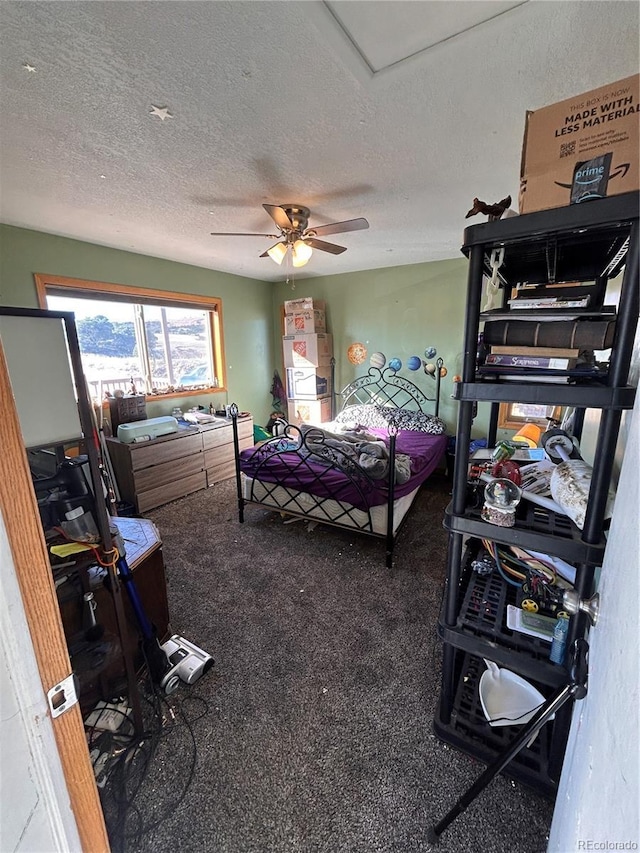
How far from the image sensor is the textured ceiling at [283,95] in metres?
1.05

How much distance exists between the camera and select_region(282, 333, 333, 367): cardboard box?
15.2 feet

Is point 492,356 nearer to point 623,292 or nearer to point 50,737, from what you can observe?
point 623,292

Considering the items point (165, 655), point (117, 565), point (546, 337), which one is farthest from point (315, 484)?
point (546, 337)

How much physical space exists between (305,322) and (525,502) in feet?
13.1

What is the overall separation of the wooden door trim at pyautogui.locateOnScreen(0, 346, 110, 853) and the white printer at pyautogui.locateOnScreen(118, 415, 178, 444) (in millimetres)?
2963

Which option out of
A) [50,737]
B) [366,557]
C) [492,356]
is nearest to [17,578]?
[50,737]

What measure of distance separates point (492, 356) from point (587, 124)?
0.54 metres

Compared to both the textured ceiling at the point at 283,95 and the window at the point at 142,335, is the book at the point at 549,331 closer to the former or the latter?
the textured ceiling at the point at 283,95

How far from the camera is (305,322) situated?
4.66 meters

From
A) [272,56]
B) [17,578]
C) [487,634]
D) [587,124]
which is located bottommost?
[487,634]

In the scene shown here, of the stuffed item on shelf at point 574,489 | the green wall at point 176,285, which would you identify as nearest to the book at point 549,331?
the stuffed item on shelf at point 574,489

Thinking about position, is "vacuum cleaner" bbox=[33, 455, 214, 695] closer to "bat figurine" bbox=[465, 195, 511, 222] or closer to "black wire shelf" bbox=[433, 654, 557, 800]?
"black wire shelf" bbox=[433, 654, 557, 800]

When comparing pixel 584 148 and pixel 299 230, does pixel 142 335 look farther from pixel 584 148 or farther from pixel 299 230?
pixel 584 148

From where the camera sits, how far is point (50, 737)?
54 centimetres
